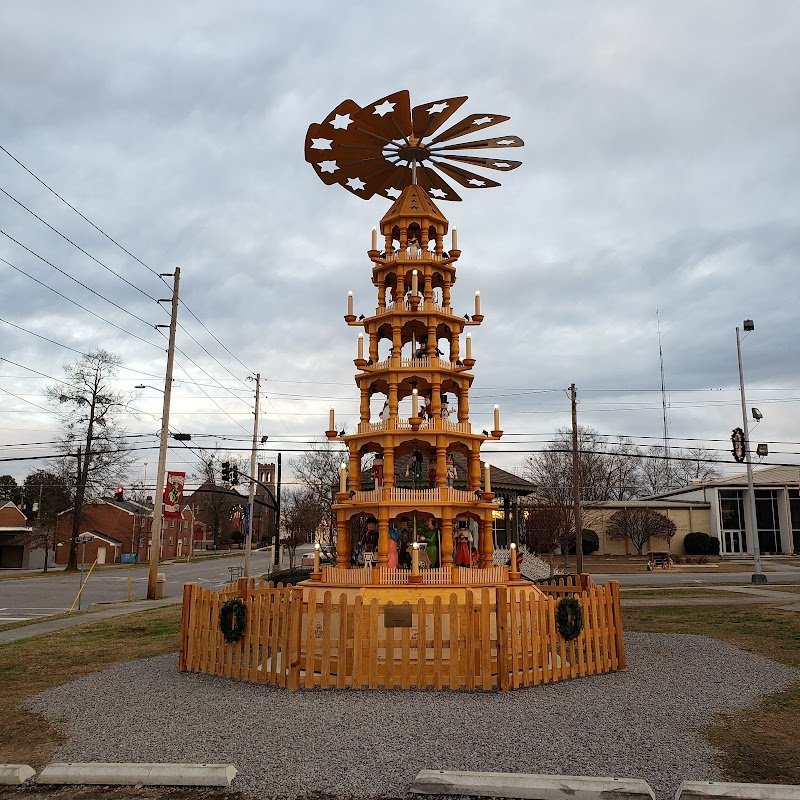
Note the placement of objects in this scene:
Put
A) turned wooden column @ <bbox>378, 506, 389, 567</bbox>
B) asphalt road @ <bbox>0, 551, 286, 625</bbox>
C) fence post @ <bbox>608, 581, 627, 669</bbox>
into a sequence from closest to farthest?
fence post @ <bbox>608, 581, 627, 669</bbox> → turned wooden column @ <bbox>378, 506, 389, 567</bbox> → asphalt road @ <bbox>0, 551, 286, 625</bbox>

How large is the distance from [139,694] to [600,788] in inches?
284

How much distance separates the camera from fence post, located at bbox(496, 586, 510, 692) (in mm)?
9805

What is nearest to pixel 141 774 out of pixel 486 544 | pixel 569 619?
pixel 569 619

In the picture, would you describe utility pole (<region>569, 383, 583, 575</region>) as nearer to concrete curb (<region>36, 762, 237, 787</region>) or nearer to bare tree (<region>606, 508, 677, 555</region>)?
bare tree (<region>606, 508, 677, 555</region>)

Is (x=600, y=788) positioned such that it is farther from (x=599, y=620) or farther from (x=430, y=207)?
(x=430, y=207)

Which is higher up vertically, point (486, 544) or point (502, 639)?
point (486, 544)

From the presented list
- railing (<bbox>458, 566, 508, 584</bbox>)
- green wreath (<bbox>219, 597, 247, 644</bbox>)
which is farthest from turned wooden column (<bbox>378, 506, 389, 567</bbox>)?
green wreath (<bbox>219, 597, 247, 644</bbox>)

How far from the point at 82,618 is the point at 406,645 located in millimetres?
15987

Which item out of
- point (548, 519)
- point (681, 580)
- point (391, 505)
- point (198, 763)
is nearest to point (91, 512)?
point (548, 519)

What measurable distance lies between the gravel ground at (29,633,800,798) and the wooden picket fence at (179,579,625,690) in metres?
0.31

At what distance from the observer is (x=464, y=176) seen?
15812 millimetres

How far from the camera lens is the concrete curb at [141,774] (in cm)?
621

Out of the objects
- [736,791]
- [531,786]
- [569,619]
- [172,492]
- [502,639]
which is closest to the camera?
[736,791]

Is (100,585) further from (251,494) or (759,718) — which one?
(759,718)
